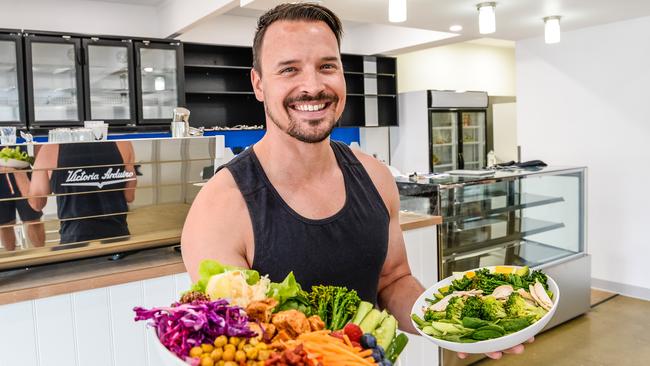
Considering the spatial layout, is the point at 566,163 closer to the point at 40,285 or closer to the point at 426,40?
the point at 426,40

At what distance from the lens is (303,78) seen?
46.9 inches

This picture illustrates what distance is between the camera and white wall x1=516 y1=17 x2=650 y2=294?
203 inches

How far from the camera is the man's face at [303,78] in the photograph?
3.90ft

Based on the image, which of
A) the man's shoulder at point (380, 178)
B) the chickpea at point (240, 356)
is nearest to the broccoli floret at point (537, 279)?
the man's shoulder at point (380, 178)

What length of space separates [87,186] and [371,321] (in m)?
1.60

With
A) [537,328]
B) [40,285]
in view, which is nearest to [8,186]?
[40,285]

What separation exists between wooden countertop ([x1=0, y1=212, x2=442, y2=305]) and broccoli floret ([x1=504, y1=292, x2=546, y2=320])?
1.46 m

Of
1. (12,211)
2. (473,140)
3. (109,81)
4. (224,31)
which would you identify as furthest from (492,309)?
(473,140)

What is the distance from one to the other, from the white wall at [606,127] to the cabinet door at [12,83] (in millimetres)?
5291

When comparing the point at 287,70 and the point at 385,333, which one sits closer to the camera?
the point at 385,333

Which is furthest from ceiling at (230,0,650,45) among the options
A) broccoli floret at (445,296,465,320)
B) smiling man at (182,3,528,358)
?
broccoli floret at (445,296,465,320)

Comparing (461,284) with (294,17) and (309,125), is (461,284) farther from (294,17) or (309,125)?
(294,17)

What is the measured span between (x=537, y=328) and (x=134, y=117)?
5.26m

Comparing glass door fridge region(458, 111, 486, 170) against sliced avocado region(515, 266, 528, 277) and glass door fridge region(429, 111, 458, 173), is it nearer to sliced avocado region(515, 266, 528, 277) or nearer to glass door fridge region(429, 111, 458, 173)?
glass door fridge region(429, 111, 458, 173)
